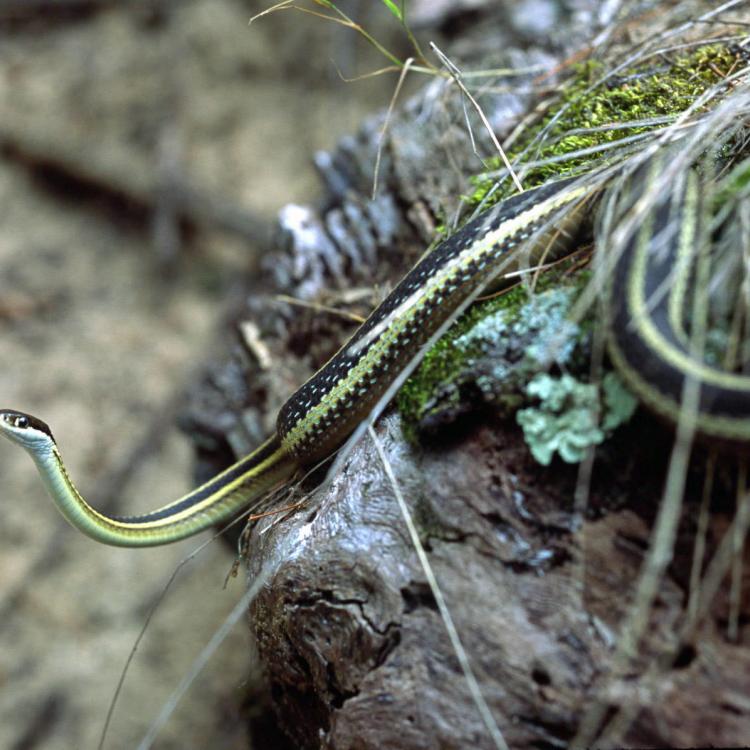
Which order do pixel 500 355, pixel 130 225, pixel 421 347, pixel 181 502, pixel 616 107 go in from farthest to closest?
pixel 130 225 < pixel 181 502 < pixel 616 107 < pixel 421 347 < pixel 500 355

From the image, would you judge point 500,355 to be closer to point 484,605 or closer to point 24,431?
point 484,605

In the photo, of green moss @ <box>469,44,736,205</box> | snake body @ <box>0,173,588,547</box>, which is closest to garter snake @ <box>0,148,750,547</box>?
snake body @ <box>0,173,588,547</box>

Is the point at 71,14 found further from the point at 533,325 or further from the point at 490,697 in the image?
the point at 490,697

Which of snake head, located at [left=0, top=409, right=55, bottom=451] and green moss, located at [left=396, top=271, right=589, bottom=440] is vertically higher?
snake head, located at [left=0, top=409, right=55, bottom=451]

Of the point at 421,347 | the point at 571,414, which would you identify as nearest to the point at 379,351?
the point at 421,347

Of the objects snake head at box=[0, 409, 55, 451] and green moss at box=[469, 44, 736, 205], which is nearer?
green moss at box=[469, 44, 736, 205]

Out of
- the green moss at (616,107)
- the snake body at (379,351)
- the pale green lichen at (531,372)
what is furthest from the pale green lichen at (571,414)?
the green moss at (616,107)

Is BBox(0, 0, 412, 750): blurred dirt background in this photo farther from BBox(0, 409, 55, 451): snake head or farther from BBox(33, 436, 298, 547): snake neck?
BBox(0, 409, 55, 451): snake head
